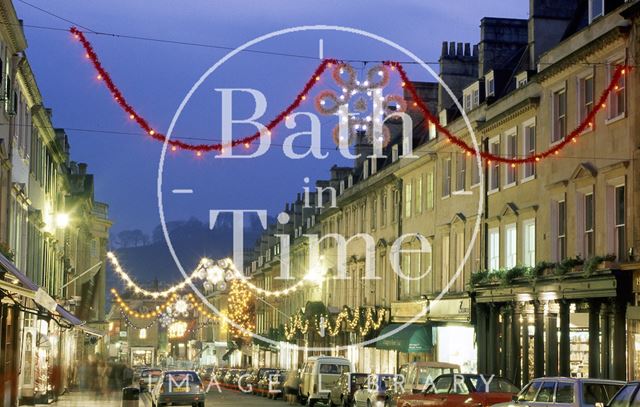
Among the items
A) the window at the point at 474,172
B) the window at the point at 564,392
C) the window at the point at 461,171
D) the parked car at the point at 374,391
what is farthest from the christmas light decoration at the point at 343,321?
the window at the point at 564,392

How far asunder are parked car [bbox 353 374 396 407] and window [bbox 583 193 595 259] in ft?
24.0

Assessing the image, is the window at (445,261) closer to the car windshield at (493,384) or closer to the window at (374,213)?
the window at (374,213)

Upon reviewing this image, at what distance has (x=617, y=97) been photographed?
3272 cm

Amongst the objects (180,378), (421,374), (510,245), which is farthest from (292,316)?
(421,374)

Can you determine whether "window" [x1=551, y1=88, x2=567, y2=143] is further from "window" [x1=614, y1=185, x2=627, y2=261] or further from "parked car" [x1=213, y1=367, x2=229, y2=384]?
"parked car" [x1=213, y1=367, x2=229, y2=384]

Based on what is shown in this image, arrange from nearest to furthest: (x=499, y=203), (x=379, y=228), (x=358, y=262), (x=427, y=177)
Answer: (x=499, y=203), (x=427, y=177), (x=379, y=228), (x=358, y=262)

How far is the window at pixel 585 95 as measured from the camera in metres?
34.6

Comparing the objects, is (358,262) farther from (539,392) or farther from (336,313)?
(539,392)

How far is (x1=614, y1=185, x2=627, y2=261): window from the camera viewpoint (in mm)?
32094

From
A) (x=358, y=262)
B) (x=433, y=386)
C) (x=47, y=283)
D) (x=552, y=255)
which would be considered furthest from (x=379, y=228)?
(x=433, y=386)

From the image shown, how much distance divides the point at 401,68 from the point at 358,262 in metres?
40.0

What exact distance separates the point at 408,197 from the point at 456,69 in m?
6.65

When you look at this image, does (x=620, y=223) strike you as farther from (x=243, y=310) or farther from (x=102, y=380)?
(x=243, y=310)

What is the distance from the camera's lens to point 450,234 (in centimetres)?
4912
